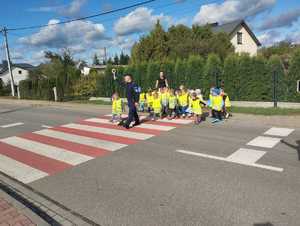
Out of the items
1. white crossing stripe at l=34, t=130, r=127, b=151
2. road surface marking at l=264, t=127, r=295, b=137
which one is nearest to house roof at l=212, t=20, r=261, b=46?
road surface marking at l=264, t=127, r=295, b=137

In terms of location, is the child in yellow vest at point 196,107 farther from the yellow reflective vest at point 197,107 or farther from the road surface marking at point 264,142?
the road surface marking at point 264,142

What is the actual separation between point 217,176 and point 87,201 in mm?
2372

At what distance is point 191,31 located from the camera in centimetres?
2984

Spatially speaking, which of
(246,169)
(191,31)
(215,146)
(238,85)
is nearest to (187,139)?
(215,146)

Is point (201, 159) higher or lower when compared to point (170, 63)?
lower

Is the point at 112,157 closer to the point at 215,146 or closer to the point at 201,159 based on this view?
the point at 201,159

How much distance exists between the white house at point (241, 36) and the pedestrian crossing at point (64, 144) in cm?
3043

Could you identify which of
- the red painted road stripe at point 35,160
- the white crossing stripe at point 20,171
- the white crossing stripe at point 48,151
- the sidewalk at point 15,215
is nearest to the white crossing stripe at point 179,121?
the white crossing stripe at point 48,151

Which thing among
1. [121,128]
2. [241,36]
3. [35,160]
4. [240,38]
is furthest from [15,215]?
[241,36]

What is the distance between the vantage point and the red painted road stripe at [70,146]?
24.1ft

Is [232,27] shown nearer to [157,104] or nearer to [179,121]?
[157,104]

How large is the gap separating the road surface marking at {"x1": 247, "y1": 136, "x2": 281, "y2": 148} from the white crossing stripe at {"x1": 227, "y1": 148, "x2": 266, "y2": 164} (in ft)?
1.91

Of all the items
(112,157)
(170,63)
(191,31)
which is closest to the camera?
(112,157)

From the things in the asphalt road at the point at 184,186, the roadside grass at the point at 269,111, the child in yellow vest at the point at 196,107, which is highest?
the child in yellow vest at the point at 196,107
